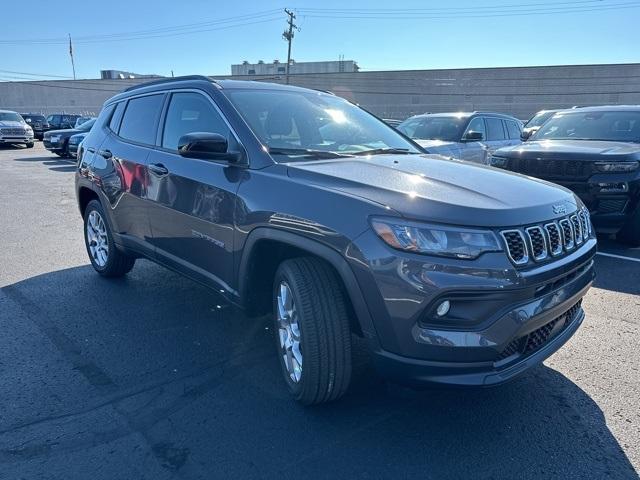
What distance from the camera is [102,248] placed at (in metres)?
5.02

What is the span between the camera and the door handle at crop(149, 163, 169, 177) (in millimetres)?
3662

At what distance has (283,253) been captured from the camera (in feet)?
9.75

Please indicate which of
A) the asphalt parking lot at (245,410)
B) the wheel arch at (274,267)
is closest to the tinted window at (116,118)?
the asphalt parking lot at (245,410)

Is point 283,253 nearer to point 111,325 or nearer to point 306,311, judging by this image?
point 306,311

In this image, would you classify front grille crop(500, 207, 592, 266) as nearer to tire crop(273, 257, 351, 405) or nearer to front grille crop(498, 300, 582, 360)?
front grille crop(498, 300, 582, 360)

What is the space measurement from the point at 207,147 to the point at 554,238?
204 centimetres

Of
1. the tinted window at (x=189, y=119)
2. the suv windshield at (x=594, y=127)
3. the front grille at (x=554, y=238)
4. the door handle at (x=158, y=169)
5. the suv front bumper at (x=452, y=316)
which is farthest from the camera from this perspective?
the suv windshield at (x=594, y=127)

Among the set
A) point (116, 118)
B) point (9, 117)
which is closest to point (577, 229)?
point (116, 118)

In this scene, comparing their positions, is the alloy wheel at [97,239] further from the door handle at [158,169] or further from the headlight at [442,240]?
the headlight at [442,240]

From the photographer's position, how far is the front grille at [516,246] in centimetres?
222

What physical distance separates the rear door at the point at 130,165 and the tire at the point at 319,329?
6.37 feet

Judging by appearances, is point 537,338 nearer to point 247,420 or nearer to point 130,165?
point 247,420

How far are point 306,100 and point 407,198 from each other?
6.06 feet

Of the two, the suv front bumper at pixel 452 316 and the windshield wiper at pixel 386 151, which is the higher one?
the windshield wiper at pixel 386 151
